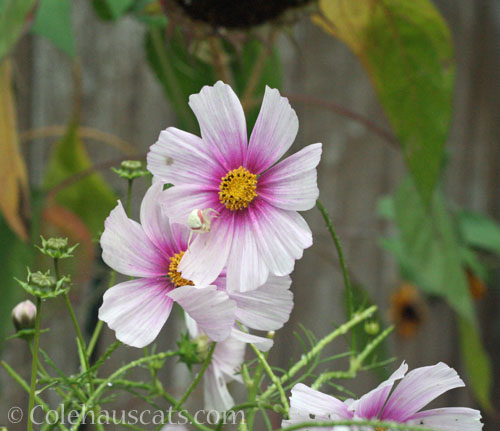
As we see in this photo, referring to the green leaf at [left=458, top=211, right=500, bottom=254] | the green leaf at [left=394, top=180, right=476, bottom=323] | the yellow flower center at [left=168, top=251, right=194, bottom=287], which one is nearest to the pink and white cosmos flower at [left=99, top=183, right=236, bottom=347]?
the yellow flower center at [left=168, top=251, right=194, bottom=287]

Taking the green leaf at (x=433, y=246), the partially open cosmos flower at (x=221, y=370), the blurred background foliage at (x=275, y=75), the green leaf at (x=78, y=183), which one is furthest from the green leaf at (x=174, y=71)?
the partially open cosmos flower at (x=221, y=370)

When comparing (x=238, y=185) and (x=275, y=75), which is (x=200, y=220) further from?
(x=275, y=75)

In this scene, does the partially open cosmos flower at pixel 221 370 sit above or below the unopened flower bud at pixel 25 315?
below

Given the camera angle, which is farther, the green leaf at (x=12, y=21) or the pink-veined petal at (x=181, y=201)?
the green leaf at (x=12, y=21)

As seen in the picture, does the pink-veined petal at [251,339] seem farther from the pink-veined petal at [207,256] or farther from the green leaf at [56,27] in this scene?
the green leaf at [56,27]

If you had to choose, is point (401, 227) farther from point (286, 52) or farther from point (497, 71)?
point (497, 71)

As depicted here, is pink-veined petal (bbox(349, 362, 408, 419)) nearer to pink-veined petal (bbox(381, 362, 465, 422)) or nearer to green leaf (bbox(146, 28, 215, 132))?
pink-veined petal (bbox(381, 362, 465, 422))

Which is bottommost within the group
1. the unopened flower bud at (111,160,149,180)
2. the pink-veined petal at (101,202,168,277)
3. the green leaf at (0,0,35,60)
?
the pink-veined petal at (101,202,168,277)
